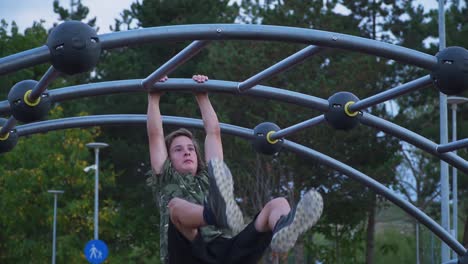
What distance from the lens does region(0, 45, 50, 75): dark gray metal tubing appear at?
21.1ft

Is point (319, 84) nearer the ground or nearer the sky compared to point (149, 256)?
nearer the sky

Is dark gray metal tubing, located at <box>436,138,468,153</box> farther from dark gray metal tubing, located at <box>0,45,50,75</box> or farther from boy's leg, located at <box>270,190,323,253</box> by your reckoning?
dark gray metal tubing, located at <box>0,45,50,75</box>

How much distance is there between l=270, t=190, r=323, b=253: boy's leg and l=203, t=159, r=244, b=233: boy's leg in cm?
34

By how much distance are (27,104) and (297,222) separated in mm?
2667

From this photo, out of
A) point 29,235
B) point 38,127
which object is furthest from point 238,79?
point 38,127

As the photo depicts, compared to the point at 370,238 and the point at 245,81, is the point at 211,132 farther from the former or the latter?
the point at 370,238

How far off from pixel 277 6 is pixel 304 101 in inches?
1031

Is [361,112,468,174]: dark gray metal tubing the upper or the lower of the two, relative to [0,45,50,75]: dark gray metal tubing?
upper

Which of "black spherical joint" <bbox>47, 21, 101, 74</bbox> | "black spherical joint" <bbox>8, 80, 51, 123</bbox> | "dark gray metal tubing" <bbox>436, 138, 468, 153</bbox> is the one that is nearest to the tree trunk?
"dark gray metal tubing" <bbox>436, 138, 468, 153</bbox>

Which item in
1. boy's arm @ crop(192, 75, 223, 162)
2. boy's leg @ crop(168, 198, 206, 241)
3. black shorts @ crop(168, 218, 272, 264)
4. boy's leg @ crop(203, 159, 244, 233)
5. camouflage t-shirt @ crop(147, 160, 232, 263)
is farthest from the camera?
boy's arm @ crop(192, 75, 223, 162)

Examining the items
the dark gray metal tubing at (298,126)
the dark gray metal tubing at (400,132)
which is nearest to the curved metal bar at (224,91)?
the dark gray metal tubing at (400,132)

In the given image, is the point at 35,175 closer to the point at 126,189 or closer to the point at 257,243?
Answer: the point at 126,189

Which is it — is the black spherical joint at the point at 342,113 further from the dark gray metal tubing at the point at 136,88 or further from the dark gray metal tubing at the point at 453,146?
the dark gray metal tubing at the point at 453,146

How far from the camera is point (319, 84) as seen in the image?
33.1m
